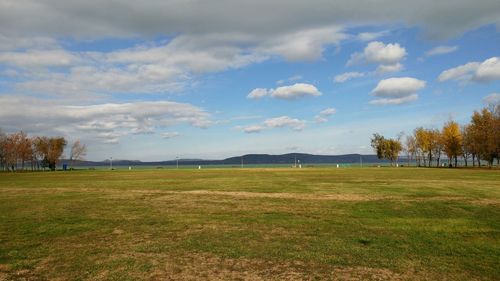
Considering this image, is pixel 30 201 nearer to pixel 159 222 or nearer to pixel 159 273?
pixel 159 222

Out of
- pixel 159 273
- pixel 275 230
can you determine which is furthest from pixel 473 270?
pixel 159 273

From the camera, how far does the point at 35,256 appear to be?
9.65m

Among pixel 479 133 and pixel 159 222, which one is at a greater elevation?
pixel 479 133

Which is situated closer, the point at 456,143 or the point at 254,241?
the point at 254,241

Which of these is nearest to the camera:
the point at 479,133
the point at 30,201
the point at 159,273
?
the point at 159,273

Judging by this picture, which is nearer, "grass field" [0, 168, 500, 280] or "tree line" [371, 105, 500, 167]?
"grass field" [0, 168, 500, 280]

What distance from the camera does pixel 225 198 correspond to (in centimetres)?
2206

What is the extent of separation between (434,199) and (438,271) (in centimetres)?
1349

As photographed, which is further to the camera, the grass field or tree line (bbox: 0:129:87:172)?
tree line (bbox: 0:129:87:172)

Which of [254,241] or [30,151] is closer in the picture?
[254,241]

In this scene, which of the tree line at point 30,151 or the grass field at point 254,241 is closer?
the grass field at point 254,241

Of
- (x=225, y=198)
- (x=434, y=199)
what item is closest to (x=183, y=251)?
(x=225, y=198)

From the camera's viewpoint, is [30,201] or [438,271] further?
[30,201]

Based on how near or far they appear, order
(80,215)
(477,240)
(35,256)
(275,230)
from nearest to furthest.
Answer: (35,256), (477,240), (275,230), (80,215)
